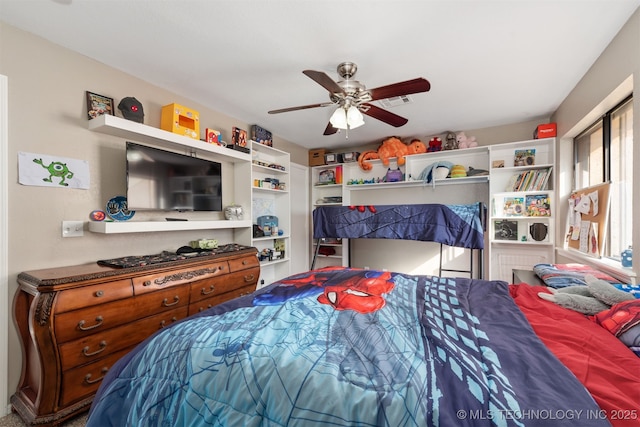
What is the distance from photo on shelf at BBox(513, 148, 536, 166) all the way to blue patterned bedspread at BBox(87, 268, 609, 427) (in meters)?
2.72

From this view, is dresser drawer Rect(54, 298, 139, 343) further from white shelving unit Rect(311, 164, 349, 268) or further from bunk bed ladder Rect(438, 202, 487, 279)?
bunk bed ladder Rect(438, 202, 487, 279)

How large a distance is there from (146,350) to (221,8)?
1756mm

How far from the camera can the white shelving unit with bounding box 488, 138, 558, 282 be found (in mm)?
3129

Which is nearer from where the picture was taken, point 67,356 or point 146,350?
point 146,350

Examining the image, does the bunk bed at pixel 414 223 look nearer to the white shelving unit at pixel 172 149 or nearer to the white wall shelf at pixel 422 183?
the white wall shelf at pixel 422 183

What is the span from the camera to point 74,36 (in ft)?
5.86

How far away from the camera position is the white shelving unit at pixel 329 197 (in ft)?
14.2

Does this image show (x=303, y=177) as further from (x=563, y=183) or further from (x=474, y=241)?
(x=563, y=183)

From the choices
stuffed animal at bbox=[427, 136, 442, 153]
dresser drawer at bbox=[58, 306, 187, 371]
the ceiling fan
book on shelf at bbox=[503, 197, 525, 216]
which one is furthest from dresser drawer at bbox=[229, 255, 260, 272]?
book on shelf at bbox=[503, 197, 525, 216]

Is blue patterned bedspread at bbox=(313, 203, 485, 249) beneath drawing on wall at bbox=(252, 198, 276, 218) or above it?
beneath

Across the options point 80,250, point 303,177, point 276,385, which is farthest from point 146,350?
point 303,177

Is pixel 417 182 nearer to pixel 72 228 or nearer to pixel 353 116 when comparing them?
pixel 353 116

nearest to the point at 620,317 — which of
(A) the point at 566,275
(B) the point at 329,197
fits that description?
(A) the point at 566,275

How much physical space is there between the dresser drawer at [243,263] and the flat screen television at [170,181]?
594 millimetres
